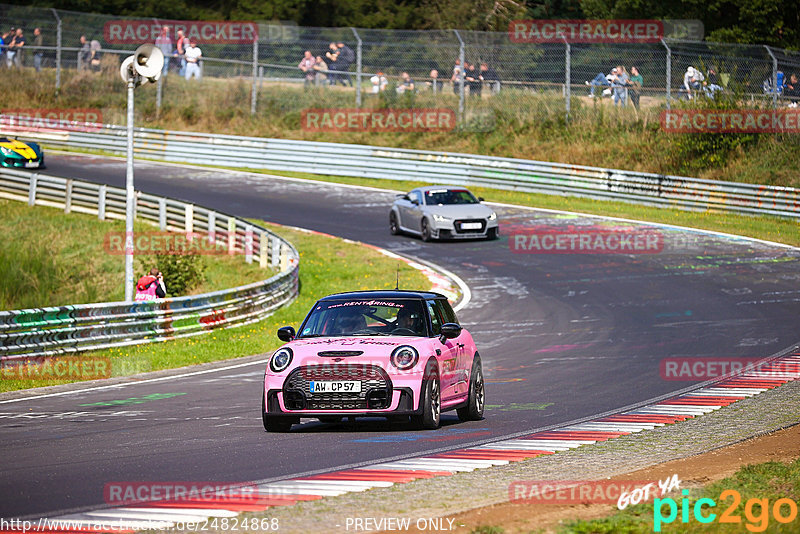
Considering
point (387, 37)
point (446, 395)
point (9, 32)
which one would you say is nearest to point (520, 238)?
point (387, 37)

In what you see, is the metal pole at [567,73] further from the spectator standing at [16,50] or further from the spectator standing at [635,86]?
the spectator standing at [16,50]

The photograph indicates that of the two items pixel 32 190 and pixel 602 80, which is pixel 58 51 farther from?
pixel 602 80

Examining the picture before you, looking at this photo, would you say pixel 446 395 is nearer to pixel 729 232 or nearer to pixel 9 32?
pixel 729 232

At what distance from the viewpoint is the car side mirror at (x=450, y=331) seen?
10.9 meters

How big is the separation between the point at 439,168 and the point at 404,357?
28094 mm

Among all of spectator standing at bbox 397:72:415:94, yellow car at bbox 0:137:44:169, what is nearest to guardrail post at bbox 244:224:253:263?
yellow car at bbox 0:137:44:169

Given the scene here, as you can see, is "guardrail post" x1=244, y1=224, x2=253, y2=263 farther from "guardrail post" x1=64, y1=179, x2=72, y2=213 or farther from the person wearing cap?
the person wearing cap

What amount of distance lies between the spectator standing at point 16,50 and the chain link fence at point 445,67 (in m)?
0.08

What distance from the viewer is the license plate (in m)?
10.2

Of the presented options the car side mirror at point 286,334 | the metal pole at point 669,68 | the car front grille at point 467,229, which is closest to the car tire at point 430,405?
the car side mirror at point 286,334

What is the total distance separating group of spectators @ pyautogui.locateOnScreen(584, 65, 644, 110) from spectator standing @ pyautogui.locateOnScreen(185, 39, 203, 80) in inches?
599

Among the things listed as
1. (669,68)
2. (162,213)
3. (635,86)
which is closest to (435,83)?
(635,86)

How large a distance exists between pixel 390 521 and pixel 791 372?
973 centimetres

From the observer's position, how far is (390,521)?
6652 mm
